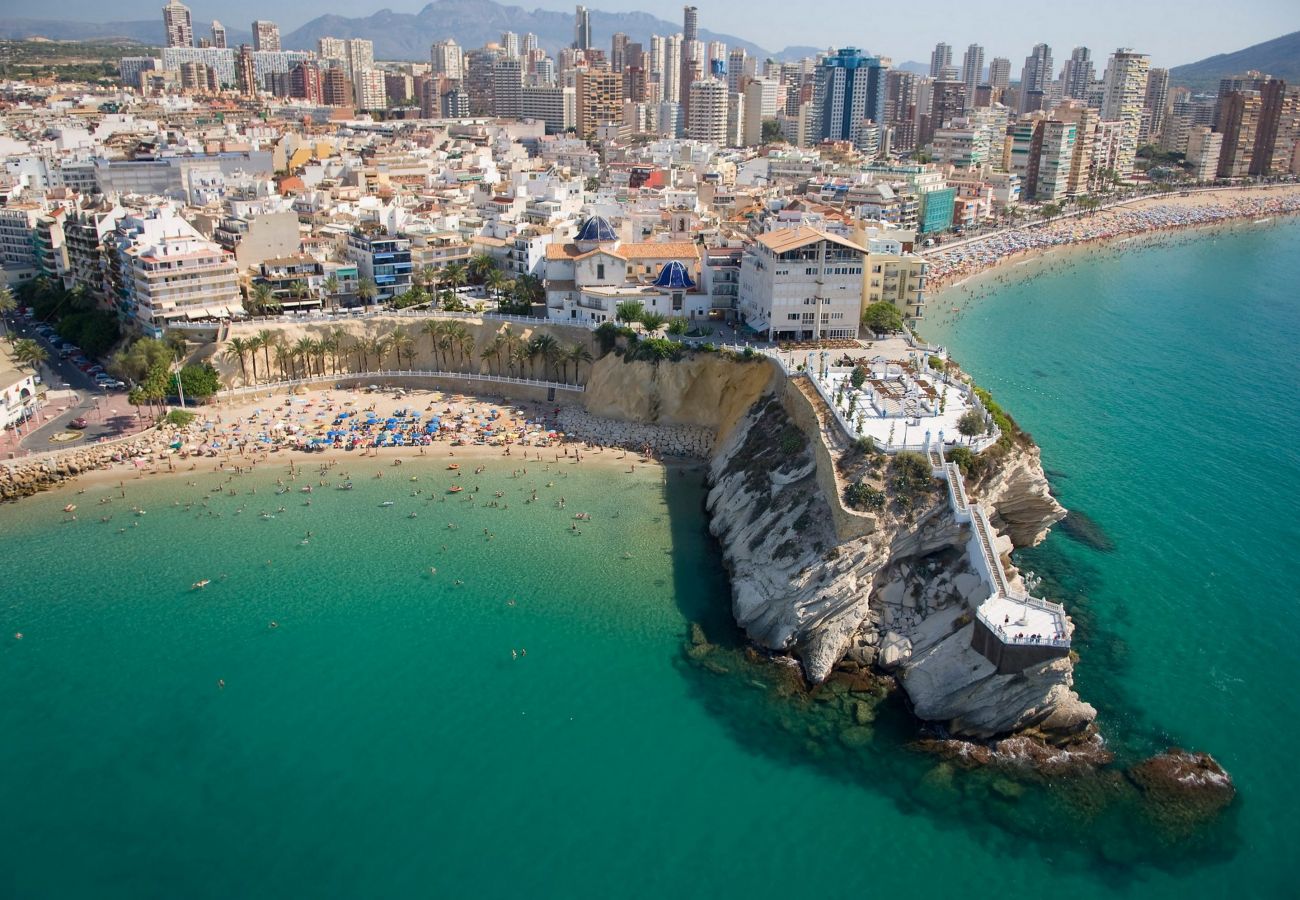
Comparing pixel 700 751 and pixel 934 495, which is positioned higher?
pixel 934 495

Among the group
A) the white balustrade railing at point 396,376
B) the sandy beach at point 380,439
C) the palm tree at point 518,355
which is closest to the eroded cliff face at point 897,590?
the sandy beach at point 380,439

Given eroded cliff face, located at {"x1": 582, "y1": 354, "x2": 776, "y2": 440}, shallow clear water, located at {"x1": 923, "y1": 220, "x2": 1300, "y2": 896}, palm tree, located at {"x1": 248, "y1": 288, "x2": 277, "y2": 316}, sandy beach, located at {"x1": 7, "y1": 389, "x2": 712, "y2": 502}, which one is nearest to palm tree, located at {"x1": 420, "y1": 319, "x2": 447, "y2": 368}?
sandy beach, located at {"x1": 7, "y1": 389, "x2": 712, "y2": 502}

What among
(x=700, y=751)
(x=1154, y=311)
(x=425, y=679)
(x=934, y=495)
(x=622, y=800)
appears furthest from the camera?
(x=1154, y=311)

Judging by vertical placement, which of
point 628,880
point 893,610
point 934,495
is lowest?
point 628,880

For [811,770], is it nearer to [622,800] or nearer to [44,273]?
[622,800]

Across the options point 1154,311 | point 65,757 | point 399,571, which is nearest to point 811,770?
point 399,571

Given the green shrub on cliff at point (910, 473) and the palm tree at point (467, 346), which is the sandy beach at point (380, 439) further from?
the green shrub on cliff at point (910, 473)

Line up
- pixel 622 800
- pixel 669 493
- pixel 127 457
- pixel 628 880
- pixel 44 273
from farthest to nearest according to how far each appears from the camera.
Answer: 1. pixel 44 273
2. pixel 127 457
3. pixel 669 493
4. pixel 622 800
5. pixel 628 880

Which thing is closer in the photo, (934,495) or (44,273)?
(934,495)
